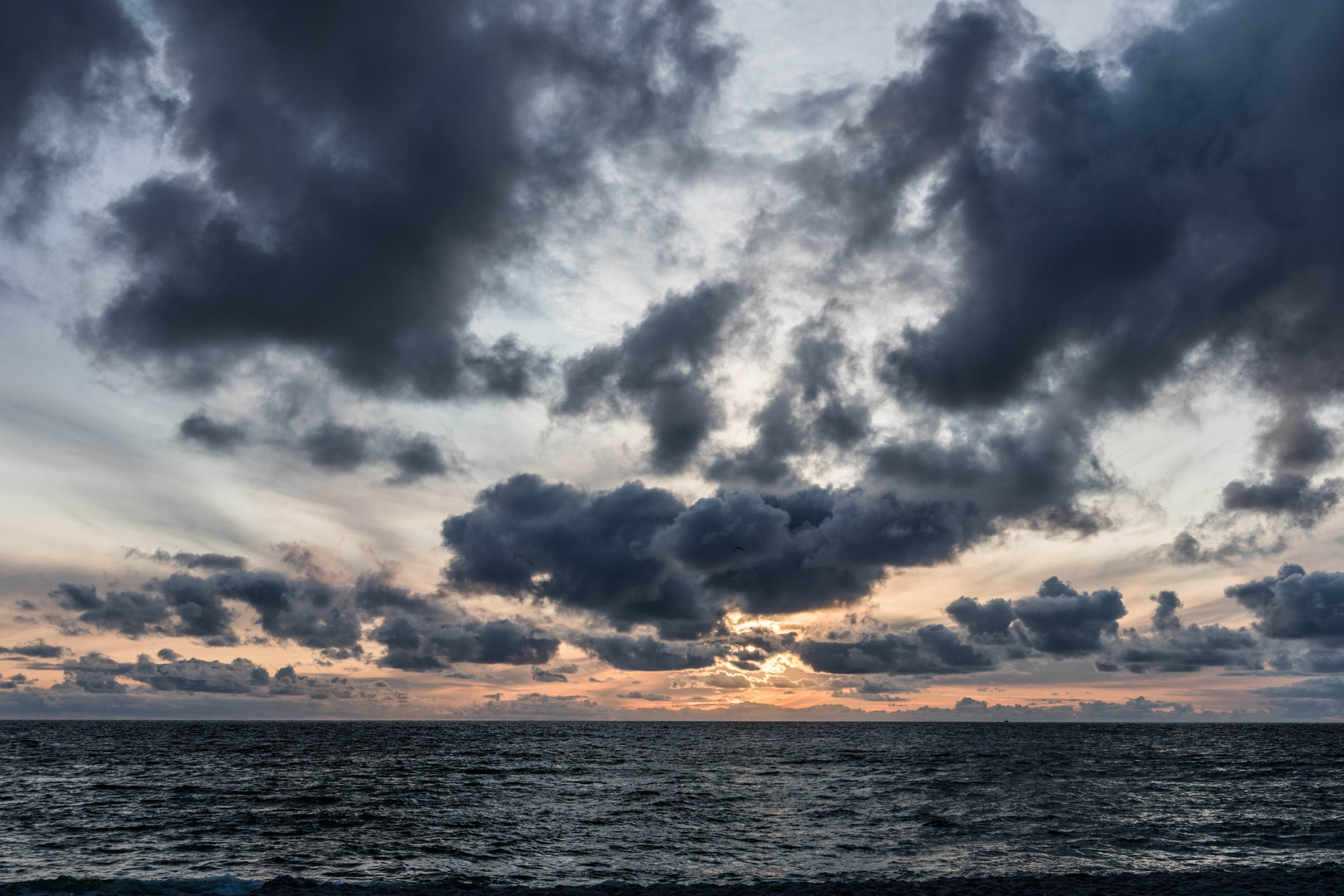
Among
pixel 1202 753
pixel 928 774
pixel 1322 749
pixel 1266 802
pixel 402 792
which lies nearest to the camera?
pixel 1266 802

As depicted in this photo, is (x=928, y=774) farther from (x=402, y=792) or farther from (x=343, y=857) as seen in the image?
(x=343, y=857)

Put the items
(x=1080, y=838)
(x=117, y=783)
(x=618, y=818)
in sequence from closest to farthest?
(x=1080, y=838), (x=618, y=818), (x=117, y=783)

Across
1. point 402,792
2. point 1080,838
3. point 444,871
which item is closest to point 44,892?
point 444,871

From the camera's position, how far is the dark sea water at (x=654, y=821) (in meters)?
40.5

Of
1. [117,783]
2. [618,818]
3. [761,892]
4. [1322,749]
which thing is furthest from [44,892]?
[1322,749]

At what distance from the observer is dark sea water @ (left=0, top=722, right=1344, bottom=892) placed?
40531 mm

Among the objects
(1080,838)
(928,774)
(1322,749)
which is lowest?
(1322,749)

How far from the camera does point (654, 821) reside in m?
56.9

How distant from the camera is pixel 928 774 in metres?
97.6

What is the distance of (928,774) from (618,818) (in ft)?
179

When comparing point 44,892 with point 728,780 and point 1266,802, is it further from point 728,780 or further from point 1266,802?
point 1266,802

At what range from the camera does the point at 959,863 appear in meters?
39.9

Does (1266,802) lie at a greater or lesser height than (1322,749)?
greater

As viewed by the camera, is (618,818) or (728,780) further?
(728,780)
